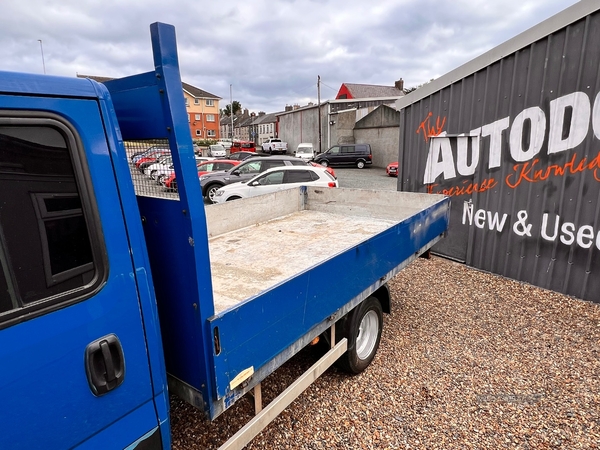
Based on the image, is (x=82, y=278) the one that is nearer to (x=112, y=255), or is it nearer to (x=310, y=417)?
(x=112, y=255)

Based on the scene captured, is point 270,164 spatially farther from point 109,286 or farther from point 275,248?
point 109,286

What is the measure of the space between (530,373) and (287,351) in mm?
2765

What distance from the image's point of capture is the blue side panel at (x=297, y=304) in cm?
188

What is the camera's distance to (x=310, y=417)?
308 centimetres

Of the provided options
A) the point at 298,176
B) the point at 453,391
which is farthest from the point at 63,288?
the point at 298,176

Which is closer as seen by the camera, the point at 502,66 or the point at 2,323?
the point at 2,323

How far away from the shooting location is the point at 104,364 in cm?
144

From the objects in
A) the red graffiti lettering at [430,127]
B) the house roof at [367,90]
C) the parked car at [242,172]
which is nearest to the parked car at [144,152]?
the red graffiti lettering at [430,127]

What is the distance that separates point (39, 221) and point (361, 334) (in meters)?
3.00

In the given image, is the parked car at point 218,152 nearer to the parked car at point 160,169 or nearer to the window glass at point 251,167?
the window glass at point 251,167

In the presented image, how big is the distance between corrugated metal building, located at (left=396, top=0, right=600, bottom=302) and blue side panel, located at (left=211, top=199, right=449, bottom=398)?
3.00 metres

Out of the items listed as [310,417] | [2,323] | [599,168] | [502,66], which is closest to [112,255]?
[2,323]

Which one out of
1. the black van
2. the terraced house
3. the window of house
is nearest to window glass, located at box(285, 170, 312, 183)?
the window of house

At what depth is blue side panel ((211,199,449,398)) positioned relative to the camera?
1.88 metres
